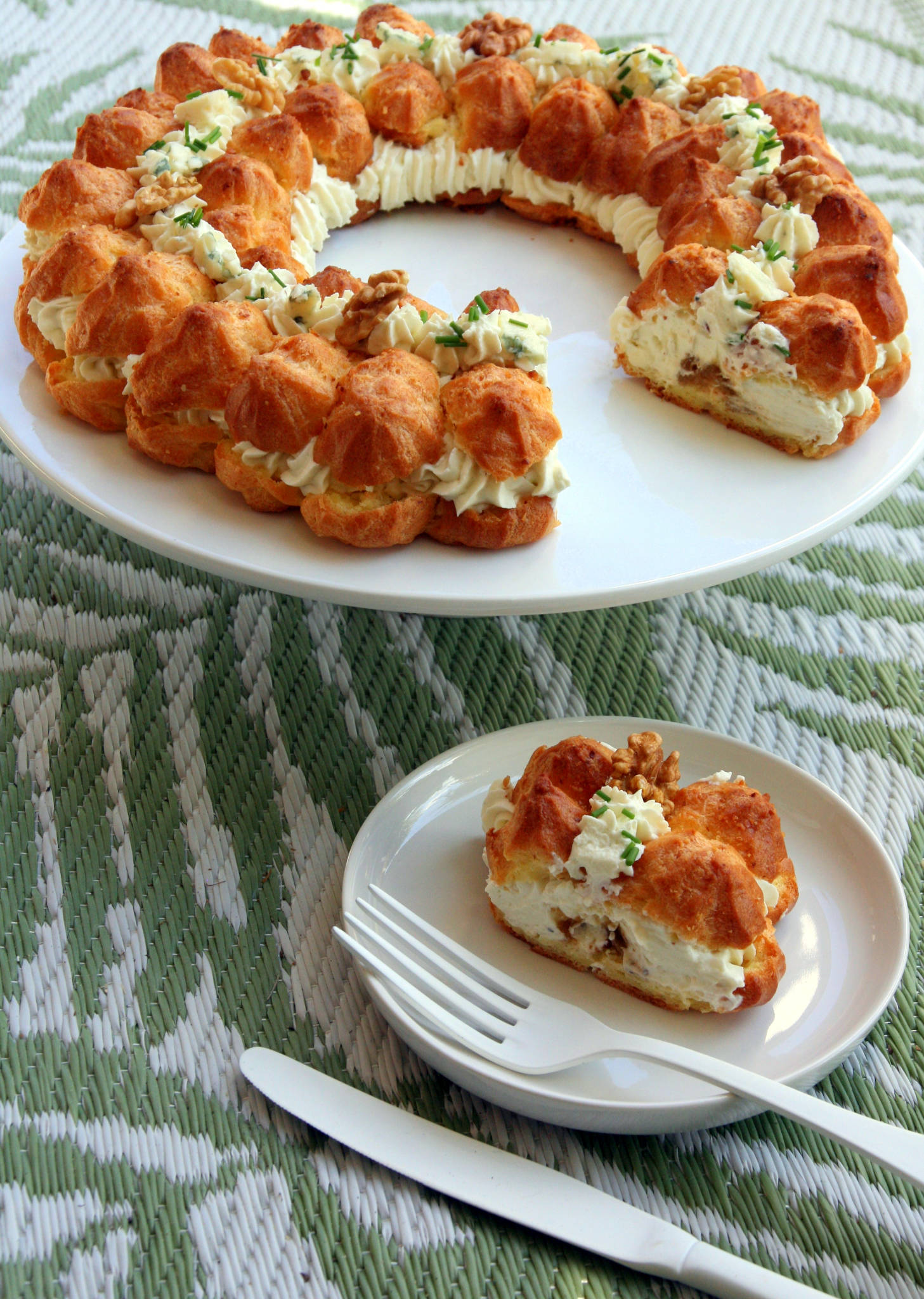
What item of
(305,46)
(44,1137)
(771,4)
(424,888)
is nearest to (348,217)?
(305,46)

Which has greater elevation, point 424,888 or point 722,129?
point 722,129

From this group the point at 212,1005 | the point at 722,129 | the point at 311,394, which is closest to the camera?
the point at 212,1005

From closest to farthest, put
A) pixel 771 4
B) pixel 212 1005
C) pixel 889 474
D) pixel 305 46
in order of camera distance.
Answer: pixel 212 1005, pixel 889 474, pixel 305 46, pixel 771 4

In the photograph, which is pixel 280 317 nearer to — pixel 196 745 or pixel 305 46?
pixel 196 745

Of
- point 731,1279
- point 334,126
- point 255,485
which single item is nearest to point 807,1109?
point 731,1279

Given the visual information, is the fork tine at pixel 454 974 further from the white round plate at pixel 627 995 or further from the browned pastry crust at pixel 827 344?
the browned pastry crust at pixel 827 344

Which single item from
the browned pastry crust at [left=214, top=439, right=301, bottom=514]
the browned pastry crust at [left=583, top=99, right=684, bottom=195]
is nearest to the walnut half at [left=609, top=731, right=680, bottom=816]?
the browned pastry crust at [left=214, top=439, right=301, bottom=514]

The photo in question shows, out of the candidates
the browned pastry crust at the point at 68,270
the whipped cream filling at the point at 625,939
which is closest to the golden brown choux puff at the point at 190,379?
the browned pastry crust at the point at 68,270
